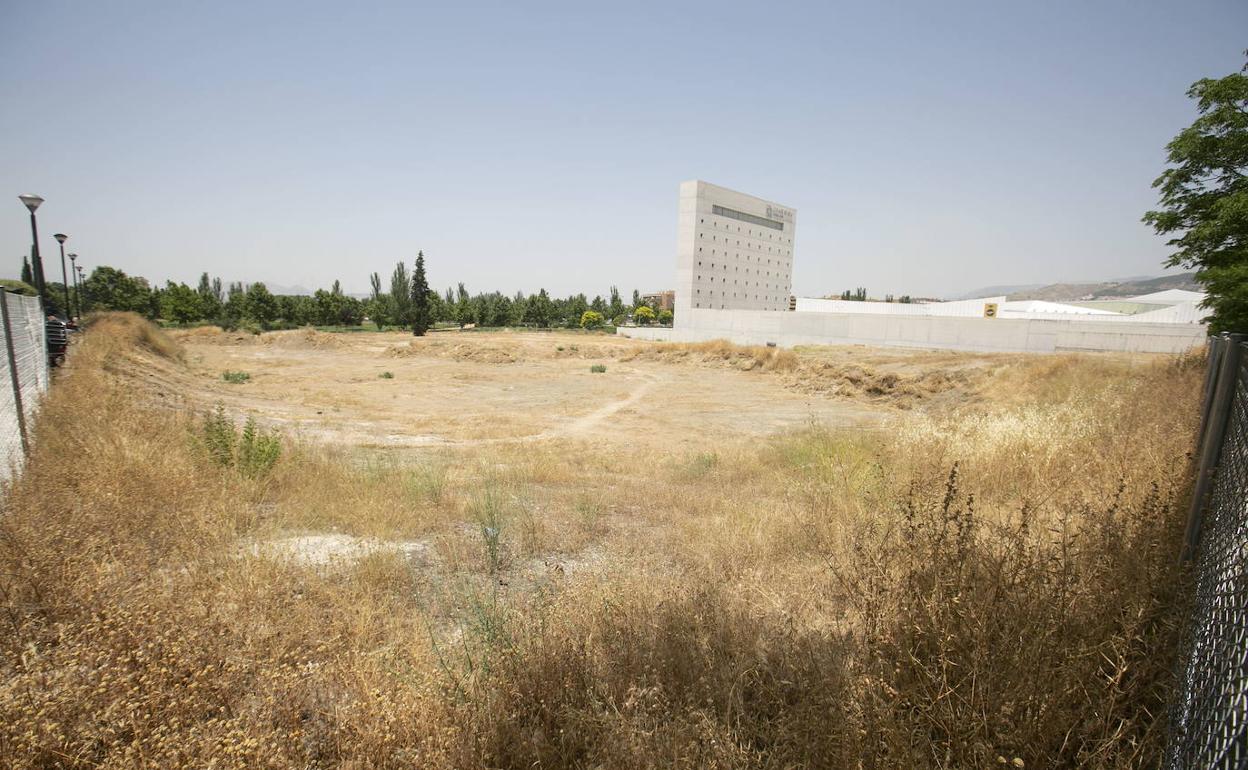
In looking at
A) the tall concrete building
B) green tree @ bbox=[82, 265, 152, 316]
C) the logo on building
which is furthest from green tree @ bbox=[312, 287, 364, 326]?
the logo on building

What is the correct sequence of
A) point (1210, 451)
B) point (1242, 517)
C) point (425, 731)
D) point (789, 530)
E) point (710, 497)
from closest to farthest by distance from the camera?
point (1242, 517), point (425, 731), point (1210, 451), point (789, 530), point (710, 497)

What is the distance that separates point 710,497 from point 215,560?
6019mm

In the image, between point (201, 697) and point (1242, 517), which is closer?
point (1242, 517)

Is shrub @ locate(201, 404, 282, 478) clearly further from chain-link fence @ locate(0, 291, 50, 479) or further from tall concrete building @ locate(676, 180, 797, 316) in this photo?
tall concrete building @ locate(676, 180, 797, 316)

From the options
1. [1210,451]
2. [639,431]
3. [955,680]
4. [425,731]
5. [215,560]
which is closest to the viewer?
[425,731]

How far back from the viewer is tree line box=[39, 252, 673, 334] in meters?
71.2

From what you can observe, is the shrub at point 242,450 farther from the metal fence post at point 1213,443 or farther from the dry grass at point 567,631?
the metal fence post at point 1213,443

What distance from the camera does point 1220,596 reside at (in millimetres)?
2123

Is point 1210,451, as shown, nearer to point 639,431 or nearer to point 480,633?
point 480,633

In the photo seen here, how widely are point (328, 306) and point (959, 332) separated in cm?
9015

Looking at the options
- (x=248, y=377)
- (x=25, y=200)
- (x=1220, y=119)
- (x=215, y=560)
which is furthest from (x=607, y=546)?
(x=248, y=377)

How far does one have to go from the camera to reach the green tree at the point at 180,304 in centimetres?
6988

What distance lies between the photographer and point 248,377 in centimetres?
2670

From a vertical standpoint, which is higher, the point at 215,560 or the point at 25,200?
the point at 25,200
